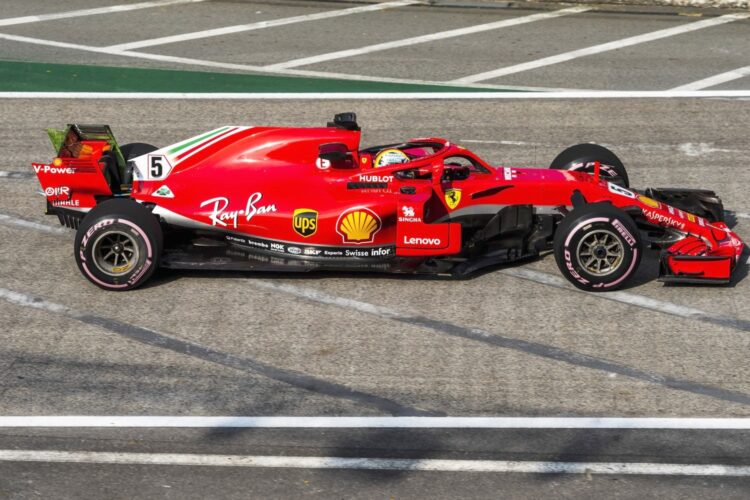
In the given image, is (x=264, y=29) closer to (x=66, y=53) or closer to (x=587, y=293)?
(x=66, y=53)

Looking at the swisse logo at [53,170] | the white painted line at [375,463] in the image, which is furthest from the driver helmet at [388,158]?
the white painted line at [375,463]

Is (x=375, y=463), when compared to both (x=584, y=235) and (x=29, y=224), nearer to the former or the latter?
(x=584, y=235)

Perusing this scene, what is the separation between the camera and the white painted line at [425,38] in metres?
17.8

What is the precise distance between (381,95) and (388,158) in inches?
210

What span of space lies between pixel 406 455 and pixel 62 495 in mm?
2319

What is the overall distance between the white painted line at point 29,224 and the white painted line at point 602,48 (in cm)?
685

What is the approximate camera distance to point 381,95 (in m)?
16.3

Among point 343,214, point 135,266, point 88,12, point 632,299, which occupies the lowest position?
point 632,299

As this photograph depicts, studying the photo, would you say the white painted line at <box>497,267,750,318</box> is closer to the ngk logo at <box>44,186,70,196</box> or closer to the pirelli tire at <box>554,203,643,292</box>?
the pirelli tire at <box>554,203,643,292</box>

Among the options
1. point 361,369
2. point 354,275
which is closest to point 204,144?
point 354,275

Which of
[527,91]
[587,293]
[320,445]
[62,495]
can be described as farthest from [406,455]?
[527,91]

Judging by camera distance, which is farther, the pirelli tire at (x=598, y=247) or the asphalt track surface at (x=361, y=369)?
the pirelli tire at (x=598, y=247)

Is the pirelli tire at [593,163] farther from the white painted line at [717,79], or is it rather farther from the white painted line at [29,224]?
the white painted line at [29,224]

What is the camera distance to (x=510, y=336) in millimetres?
9891
